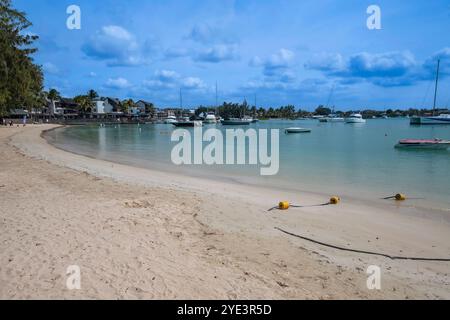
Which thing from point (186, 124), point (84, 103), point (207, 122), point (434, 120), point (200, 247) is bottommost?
point (200, 247)

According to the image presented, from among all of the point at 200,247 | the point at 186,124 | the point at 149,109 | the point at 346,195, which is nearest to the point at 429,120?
the point at 186,124

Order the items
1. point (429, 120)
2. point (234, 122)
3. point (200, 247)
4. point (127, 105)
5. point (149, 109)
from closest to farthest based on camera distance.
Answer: point (200, 247) → point (429, 120) → point (234, 122) → point (127, 105) → point (149, 109)

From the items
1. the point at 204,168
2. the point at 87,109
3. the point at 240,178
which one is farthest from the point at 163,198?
the point at 87,109

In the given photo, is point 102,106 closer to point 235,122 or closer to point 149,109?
point 149,109

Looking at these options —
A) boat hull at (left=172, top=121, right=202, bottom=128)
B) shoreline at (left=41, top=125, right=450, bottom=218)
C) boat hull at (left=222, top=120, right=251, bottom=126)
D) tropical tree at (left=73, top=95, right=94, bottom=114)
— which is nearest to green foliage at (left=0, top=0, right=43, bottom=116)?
shoreline at (left=41, top=125, right=450, bottom=218)

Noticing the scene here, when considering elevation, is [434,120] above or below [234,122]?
above

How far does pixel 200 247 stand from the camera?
5758 millimetres

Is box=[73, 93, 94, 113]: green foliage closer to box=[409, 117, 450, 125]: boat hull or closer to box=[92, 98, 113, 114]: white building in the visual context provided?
box=[92, 98, 113, 114]: white building

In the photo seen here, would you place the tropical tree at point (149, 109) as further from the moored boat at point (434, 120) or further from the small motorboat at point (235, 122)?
the moored boat at point (434, 120)

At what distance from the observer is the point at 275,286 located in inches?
175

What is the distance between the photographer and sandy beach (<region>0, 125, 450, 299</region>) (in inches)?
168

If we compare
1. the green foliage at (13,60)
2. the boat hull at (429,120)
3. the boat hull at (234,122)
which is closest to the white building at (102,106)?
the boat hull at (234,122)

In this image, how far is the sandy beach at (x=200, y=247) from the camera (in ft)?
14.0
